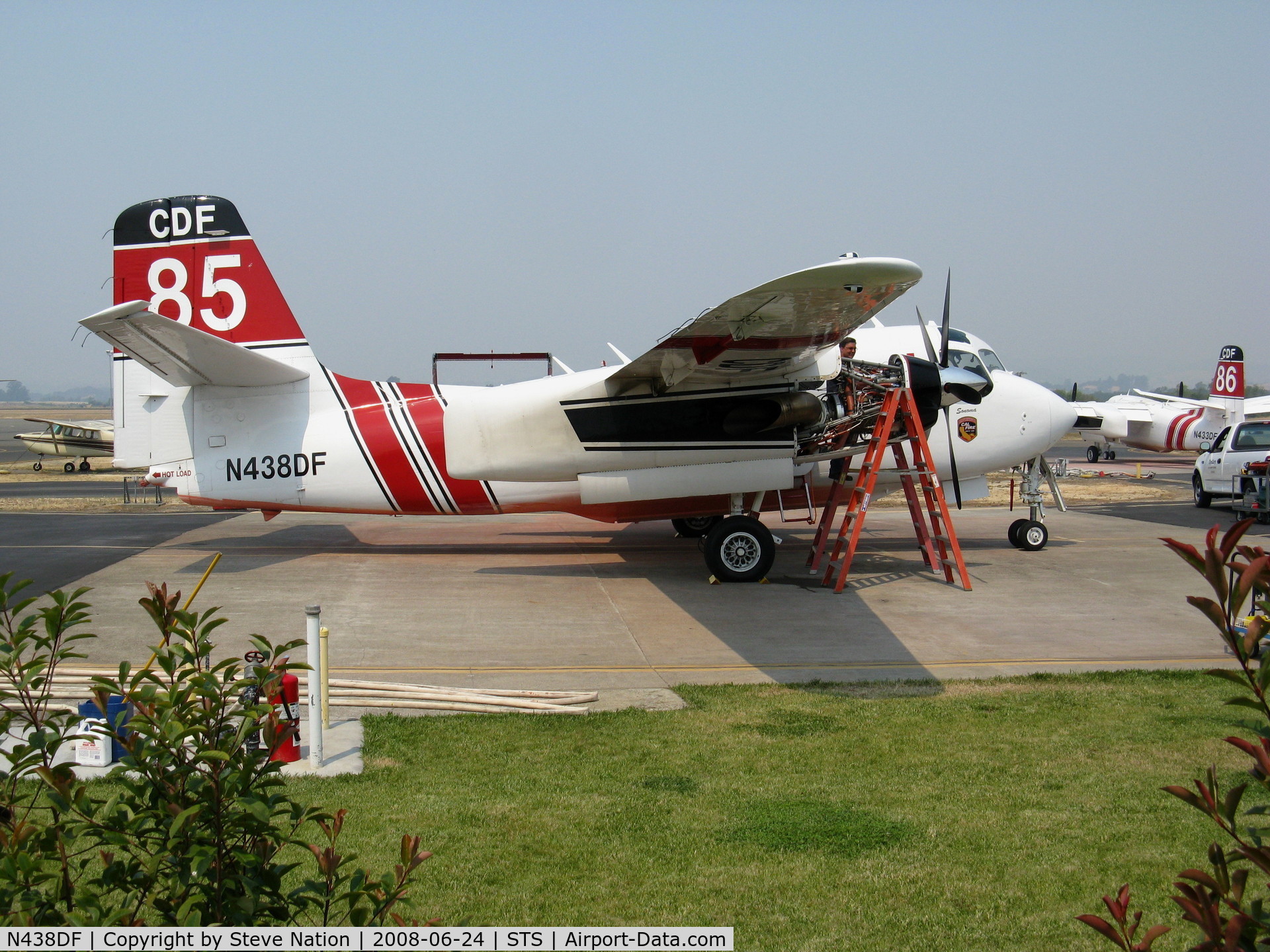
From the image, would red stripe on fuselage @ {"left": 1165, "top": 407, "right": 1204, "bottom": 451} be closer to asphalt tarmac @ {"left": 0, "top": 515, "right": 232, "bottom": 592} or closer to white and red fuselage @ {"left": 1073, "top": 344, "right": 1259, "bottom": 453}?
white and red fuselage @ {"left": 1073, "top": 344, "right": 1259, "bottom": 453}

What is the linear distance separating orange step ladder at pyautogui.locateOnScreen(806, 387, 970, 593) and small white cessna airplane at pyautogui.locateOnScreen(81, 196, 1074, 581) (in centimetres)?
65

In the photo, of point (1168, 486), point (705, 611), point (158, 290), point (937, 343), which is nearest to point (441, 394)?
point (158, 290)

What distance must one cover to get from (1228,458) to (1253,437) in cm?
119

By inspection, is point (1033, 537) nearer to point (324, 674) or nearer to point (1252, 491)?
point (1252, 491)

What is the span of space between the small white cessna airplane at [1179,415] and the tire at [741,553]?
2699 centimetres

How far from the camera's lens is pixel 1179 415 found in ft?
127

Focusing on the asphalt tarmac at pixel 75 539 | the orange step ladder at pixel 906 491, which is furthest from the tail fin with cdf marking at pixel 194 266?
the orange step ladder at pixel 906 491

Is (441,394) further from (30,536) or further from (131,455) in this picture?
(30,536)

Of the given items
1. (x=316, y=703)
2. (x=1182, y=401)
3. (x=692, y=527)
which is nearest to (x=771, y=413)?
(x=692, y=527)

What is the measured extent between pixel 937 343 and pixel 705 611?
22.7 ft

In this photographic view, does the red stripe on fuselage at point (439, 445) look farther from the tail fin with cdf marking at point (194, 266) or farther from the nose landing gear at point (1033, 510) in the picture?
the nose landing gear at point (1033, 510)

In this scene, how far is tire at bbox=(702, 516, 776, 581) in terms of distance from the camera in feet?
45.3

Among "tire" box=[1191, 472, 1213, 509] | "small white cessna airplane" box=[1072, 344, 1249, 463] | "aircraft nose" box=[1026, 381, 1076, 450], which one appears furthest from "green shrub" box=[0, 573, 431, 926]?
"small white cessna airplane" box=[1072, 344, 1249, 463]

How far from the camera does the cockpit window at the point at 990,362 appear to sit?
16.4m
